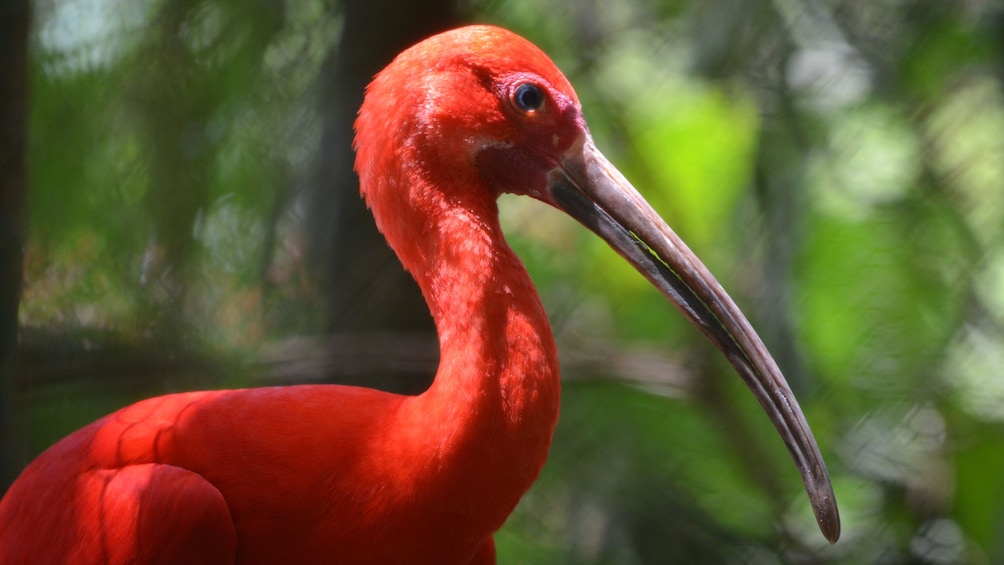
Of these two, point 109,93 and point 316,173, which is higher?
point 109,93

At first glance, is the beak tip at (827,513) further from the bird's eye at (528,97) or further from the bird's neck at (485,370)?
the bird's eye at (528,97)

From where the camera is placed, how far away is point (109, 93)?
2.20 m

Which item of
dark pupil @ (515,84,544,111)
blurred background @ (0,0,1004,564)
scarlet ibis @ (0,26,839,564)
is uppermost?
dark pupil @ (515,84,544,111)

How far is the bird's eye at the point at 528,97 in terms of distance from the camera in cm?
127

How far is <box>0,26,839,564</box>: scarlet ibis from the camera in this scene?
1.20m

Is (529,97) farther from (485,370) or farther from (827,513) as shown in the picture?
(827,513)

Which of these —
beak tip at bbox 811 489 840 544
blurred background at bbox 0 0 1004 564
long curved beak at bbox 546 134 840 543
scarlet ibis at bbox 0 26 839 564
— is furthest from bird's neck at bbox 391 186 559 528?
blurred background at bbox 0 0 1004 564

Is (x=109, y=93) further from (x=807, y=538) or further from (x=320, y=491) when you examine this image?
(x=807, y=538)

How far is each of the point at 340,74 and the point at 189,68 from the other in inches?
13.4

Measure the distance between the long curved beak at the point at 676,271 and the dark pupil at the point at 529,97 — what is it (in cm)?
8

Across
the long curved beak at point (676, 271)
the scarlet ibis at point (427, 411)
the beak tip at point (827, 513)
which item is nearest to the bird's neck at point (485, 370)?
the scarlet ibis at point (427, 411)

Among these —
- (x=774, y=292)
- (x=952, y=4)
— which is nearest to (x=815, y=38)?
(x=952, y=4)

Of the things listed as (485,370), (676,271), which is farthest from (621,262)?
(485,370)

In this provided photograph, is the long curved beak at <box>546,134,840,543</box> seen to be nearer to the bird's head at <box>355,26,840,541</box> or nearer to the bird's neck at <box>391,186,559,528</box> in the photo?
the bird's head at <box>355,26,840,541</box>
